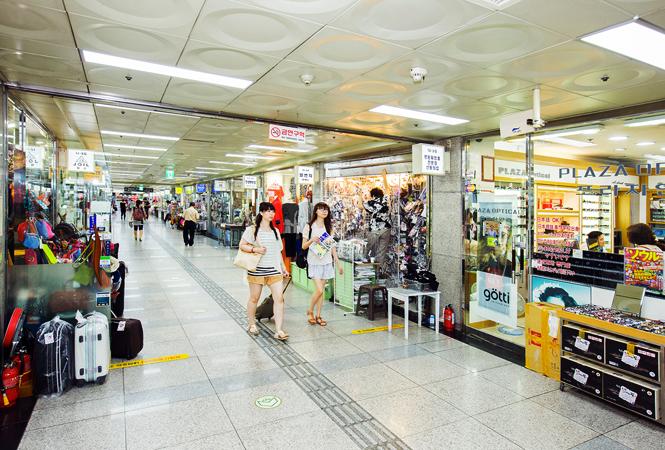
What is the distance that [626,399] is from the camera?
125 inches

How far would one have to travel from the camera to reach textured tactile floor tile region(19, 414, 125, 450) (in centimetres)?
271

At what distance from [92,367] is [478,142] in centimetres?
542

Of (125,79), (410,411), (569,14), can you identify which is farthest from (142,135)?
(569,14)

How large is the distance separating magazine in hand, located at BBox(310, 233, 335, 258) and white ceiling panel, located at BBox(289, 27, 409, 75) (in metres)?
2.63

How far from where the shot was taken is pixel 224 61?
3256mm

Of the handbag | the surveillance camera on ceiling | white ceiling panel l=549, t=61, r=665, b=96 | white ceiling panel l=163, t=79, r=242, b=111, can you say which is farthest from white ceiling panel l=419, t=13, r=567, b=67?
the handbag

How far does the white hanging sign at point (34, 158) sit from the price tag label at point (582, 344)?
22.0 ft

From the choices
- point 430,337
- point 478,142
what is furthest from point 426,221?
point 430,337

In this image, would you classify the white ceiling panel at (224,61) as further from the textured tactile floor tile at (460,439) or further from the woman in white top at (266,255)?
the textured tactile floor tile at (460,439)

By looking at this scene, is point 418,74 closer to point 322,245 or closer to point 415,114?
point 415,114

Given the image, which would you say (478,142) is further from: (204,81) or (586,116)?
(204,81)

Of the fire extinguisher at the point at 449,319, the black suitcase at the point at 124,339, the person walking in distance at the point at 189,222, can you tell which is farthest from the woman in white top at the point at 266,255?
the person walking in distance at the point at 189,222

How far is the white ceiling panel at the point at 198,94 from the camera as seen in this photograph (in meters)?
3.87

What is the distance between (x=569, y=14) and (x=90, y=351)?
14.7ft
